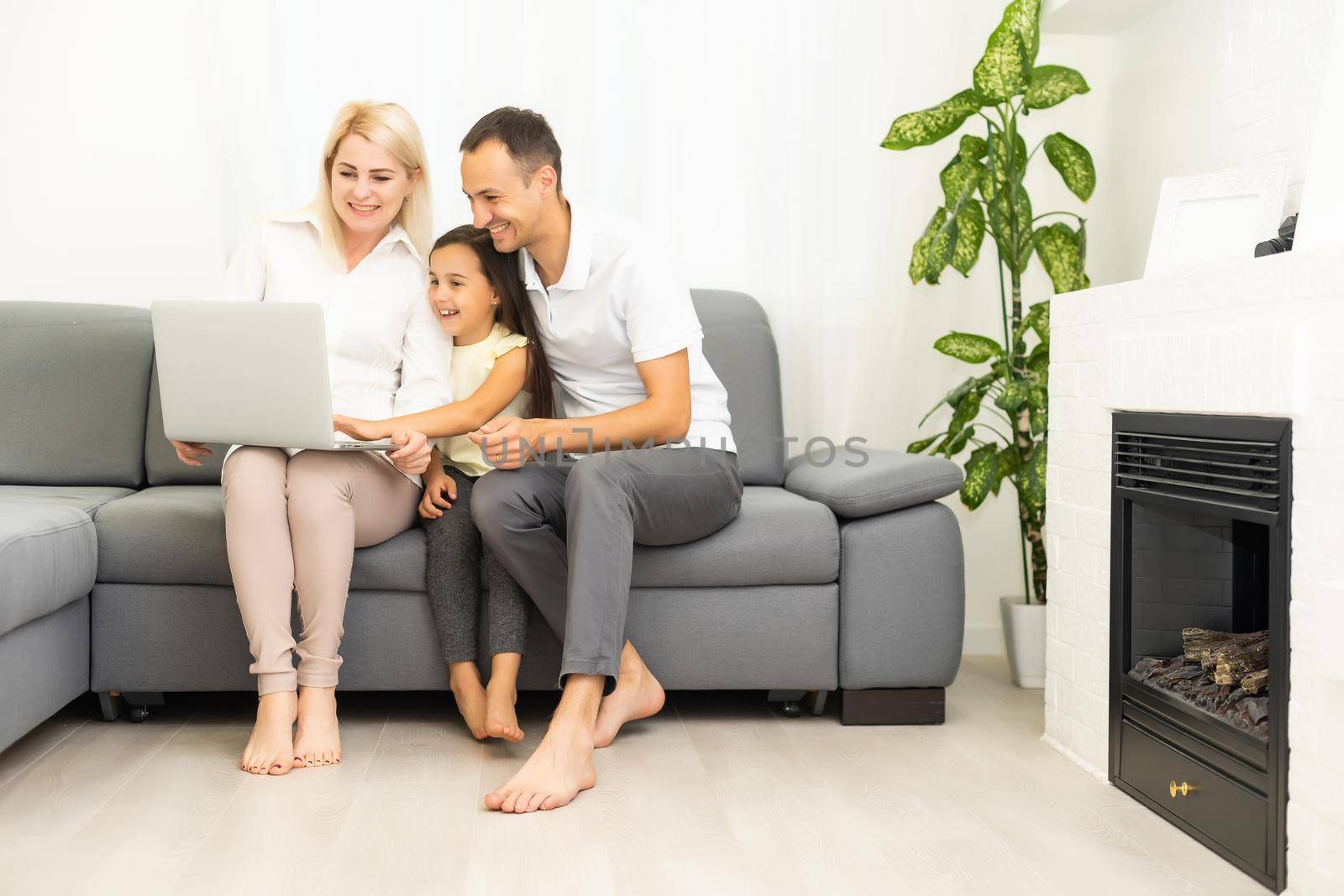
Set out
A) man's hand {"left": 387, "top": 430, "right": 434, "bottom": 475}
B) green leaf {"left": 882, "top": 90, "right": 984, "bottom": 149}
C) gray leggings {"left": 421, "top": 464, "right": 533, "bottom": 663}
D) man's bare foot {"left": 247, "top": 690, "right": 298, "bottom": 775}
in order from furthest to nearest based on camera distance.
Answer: green leaf {"left": 882, "top": 90, "right": 984, "bottom": 149} < gray leggings {"left": 421, "top": 464, "right": 533, "bottom": 663} < man's hand {"left": 387, "top": 430, "right": 434, "bottom": 475} < man's bare foot {"left": 247, "top": 690, "right": 298, "bottom": 775}

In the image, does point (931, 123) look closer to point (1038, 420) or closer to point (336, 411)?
point (1038, 420)

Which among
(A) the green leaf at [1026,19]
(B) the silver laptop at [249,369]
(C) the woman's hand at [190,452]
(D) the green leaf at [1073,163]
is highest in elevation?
(A) the green leaf at [1026,19]

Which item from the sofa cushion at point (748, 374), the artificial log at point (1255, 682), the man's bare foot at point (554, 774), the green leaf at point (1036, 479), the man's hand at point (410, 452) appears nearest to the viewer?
the artificial log at point (1255, 682)

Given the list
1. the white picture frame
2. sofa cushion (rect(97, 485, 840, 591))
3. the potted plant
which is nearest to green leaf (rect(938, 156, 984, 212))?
the potted plant

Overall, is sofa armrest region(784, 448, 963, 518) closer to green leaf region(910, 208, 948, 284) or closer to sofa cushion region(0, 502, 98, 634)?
green leaf region(910, 208, 948, 284)

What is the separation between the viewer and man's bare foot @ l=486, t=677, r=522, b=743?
76.2 inches

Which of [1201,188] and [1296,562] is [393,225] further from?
[1296,562]

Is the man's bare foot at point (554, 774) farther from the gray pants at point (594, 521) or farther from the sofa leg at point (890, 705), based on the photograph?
the sofa leg at point (890, 705)

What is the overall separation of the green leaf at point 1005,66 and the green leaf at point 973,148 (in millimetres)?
112

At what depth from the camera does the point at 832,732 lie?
218cm

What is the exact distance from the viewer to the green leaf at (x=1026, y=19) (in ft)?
8.16

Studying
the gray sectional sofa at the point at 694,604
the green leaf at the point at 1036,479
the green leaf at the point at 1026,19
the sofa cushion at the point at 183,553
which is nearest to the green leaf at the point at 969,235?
the green leaf at the point at 1026,19

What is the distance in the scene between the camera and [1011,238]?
8.57 feet

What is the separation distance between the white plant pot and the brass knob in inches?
34.8
